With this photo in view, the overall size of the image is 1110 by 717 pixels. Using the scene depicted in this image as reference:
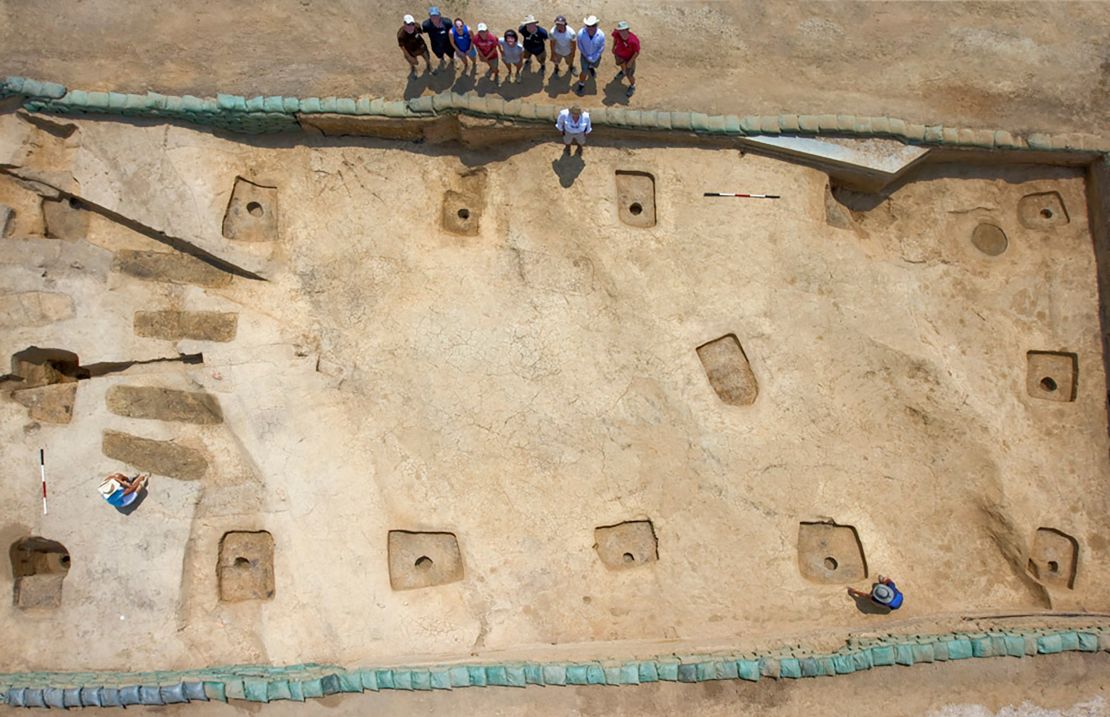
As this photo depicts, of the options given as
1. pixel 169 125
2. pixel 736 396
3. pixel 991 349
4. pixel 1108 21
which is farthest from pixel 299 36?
pixel 1108 21

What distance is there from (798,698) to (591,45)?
789 cm

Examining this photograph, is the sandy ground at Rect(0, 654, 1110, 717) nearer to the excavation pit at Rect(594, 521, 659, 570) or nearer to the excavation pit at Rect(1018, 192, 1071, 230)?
the excavation pit at Rect(594, 521, 659, 570)

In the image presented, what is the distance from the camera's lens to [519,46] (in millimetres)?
8750

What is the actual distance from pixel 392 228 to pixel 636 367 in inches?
145

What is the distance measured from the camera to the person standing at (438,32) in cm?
843

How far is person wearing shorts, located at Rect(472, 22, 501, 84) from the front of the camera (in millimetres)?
8594

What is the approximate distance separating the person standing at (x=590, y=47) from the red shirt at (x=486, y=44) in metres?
1.06

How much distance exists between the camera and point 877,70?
9.67m

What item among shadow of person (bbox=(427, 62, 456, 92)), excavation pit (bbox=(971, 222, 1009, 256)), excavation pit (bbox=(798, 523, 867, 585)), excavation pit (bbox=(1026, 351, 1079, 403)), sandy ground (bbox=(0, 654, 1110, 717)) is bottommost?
sandy ground (bbox=(0, 654, 1110, 717))

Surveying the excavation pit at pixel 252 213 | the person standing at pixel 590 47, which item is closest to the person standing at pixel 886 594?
the person standing at pixel 590 47

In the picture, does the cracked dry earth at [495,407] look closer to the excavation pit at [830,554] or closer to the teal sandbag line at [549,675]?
the excavation pit at [830,554]

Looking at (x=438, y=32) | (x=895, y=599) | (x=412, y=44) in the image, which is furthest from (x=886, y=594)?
(x=412, y=44)

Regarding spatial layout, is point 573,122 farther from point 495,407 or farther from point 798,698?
point 798,698

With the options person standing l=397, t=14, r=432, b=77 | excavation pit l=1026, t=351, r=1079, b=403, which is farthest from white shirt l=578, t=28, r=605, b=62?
excavation pit l=1026, t=351, r=1079, b=403
